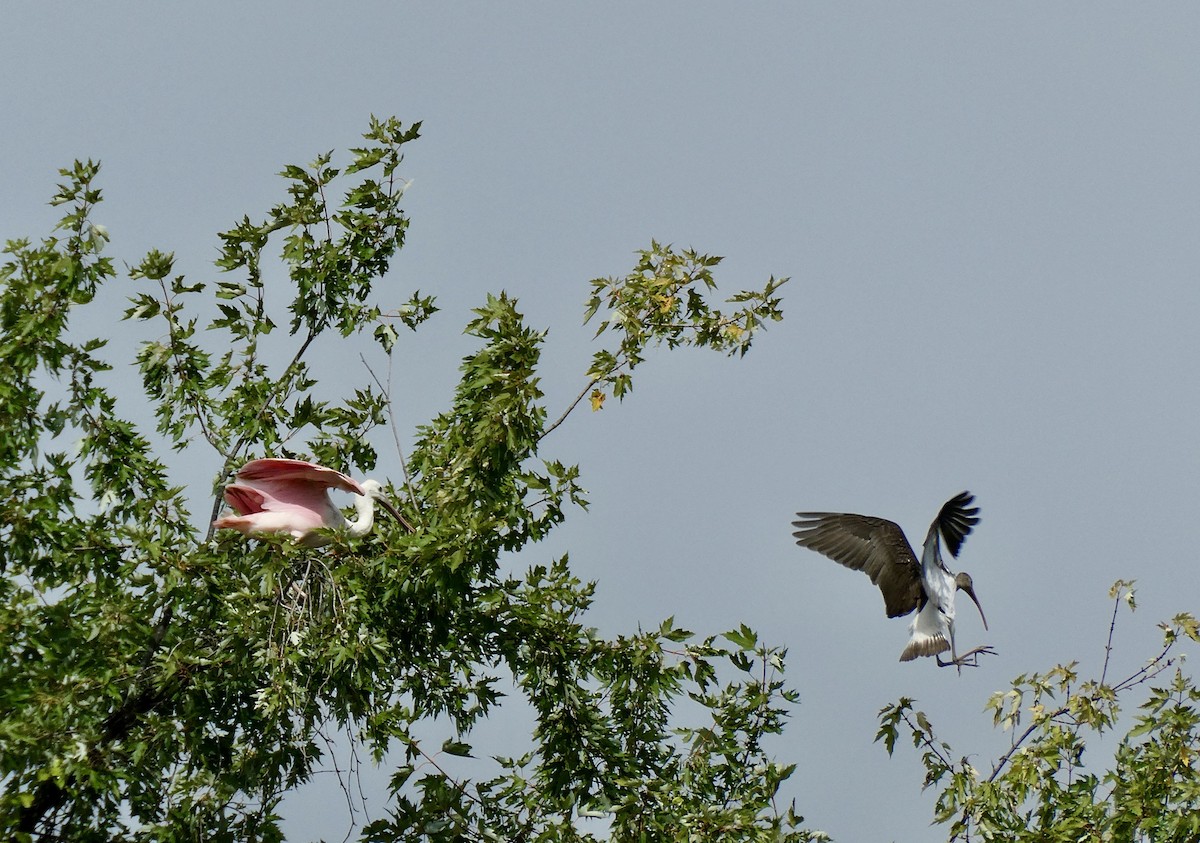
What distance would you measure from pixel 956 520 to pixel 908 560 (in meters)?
0.46

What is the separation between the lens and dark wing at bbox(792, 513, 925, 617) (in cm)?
948

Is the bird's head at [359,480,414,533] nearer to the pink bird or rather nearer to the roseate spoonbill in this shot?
the pink bird

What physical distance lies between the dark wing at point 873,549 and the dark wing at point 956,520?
0.25 meters

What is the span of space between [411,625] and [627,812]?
1401 mm

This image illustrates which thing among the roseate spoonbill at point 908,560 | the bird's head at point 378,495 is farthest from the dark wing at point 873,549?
the bird's head at point 378,495

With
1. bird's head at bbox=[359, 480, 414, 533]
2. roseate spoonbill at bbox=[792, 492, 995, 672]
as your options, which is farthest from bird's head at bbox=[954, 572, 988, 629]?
bird's head at bbox=[359, 480, 414, 533]

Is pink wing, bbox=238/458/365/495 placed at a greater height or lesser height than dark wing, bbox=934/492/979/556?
lesser

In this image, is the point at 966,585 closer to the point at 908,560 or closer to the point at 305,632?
the point at 908,560

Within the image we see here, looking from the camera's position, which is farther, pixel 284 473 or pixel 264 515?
pixel 284 473

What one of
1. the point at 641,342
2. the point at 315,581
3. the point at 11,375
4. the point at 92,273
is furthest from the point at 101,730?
the point at 641,342

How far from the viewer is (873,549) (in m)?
9.64

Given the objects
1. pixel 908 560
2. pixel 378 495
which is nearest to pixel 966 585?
pixel 908 560

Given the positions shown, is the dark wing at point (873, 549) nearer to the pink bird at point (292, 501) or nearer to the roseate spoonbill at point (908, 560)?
the roseate spoonbill at point (908, 560)

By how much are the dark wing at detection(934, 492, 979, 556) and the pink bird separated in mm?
3737
